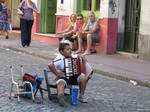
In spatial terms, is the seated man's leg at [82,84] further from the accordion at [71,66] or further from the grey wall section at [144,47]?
the grey wall section at [144,47]

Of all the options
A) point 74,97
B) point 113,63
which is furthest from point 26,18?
point 74,97

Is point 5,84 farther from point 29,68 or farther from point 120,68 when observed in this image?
point 120,68

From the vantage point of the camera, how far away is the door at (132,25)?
16.3 m

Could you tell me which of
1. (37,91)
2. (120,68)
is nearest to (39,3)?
(120,68)

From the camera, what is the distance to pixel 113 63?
1463 cm

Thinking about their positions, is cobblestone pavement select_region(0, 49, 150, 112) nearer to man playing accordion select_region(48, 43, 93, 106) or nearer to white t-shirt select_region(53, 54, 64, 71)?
man playing accordion select_region(48, 43, 93, 106)

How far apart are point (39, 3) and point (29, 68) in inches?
313

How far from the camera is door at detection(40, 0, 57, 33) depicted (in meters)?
21.4

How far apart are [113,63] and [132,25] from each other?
2412 mm

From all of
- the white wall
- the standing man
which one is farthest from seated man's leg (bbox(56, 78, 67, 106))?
the standing man

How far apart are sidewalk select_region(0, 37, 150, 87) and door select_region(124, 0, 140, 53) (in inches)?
19.7

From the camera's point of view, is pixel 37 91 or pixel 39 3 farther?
pixel 39 3

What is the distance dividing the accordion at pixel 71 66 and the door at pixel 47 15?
40.8 ft

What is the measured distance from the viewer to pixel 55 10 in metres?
21.7
